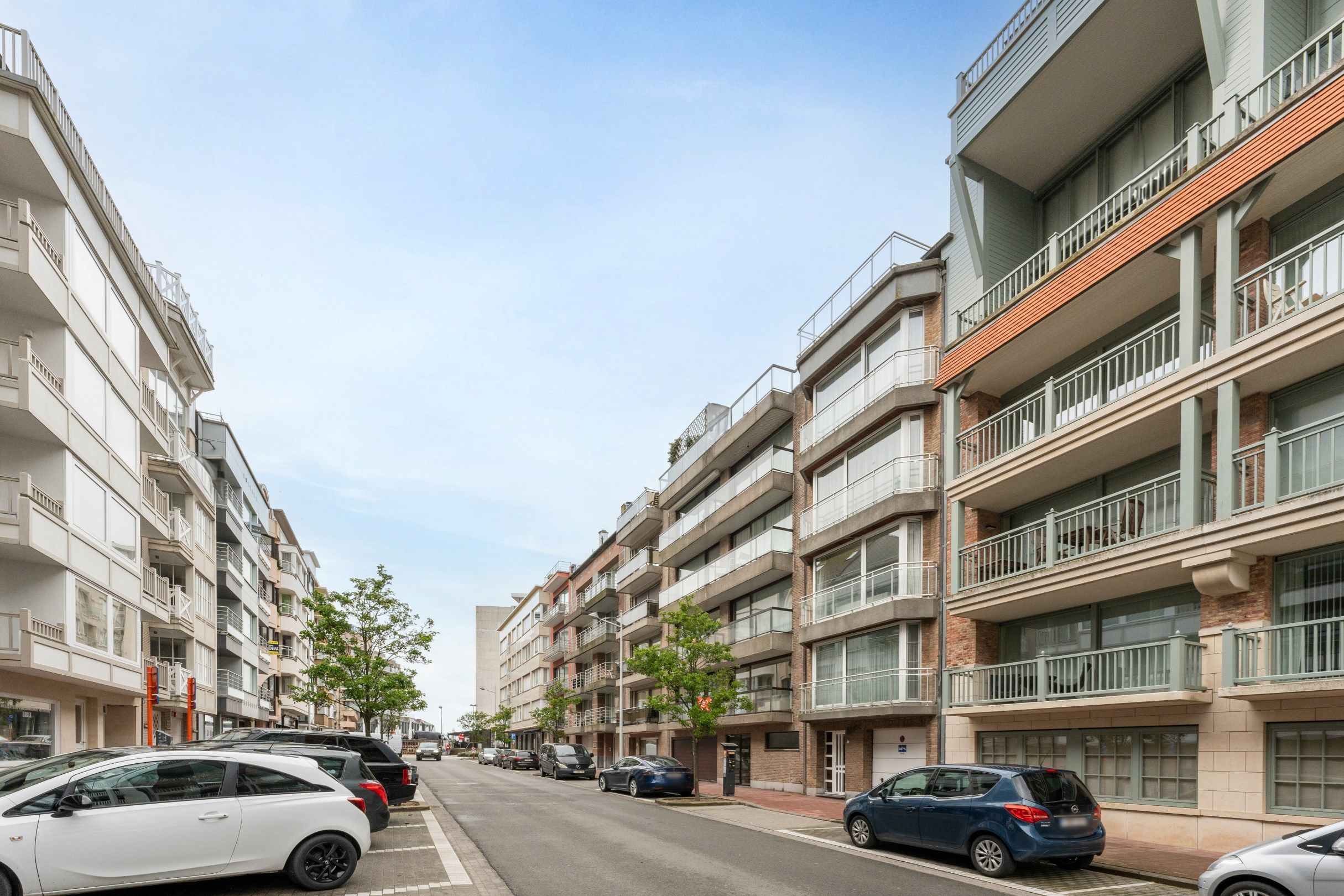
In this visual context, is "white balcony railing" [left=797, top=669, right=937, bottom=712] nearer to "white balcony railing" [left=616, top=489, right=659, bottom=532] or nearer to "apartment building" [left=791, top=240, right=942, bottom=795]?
"apartment building" [left=791, top=240, right=942, bottom=795]

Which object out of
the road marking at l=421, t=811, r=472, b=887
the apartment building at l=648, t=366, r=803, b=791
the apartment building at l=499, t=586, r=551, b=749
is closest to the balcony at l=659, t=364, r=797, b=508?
the apartment building at l=648, t=366, r=803, b=791

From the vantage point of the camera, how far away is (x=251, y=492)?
50.0 m

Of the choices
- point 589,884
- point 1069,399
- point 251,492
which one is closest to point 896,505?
point 1069,399

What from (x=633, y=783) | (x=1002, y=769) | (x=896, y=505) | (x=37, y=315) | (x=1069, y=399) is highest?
(x=37, y=315)

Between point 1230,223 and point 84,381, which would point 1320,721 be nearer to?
point 1230,223

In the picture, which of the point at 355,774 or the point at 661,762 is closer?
the point at 355,774

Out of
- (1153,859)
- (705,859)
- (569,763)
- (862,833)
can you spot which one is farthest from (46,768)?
(569,763)

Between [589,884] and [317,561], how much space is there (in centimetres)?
8789

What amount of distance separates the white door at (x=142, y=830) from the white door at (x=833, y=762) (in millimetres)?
19169

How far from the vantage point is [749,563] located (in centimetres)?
3136

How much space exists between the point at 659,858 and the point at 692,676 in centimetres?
1274

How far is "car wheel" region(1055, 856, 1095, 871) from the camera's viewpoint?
1277 cm

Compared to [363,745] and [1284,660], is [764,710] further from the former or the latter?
[1284,660]

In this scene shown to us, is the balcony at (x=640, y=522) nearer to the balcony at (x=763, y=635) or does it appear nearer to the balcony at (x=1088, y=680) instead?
the balcony at (x=763, y=635)
